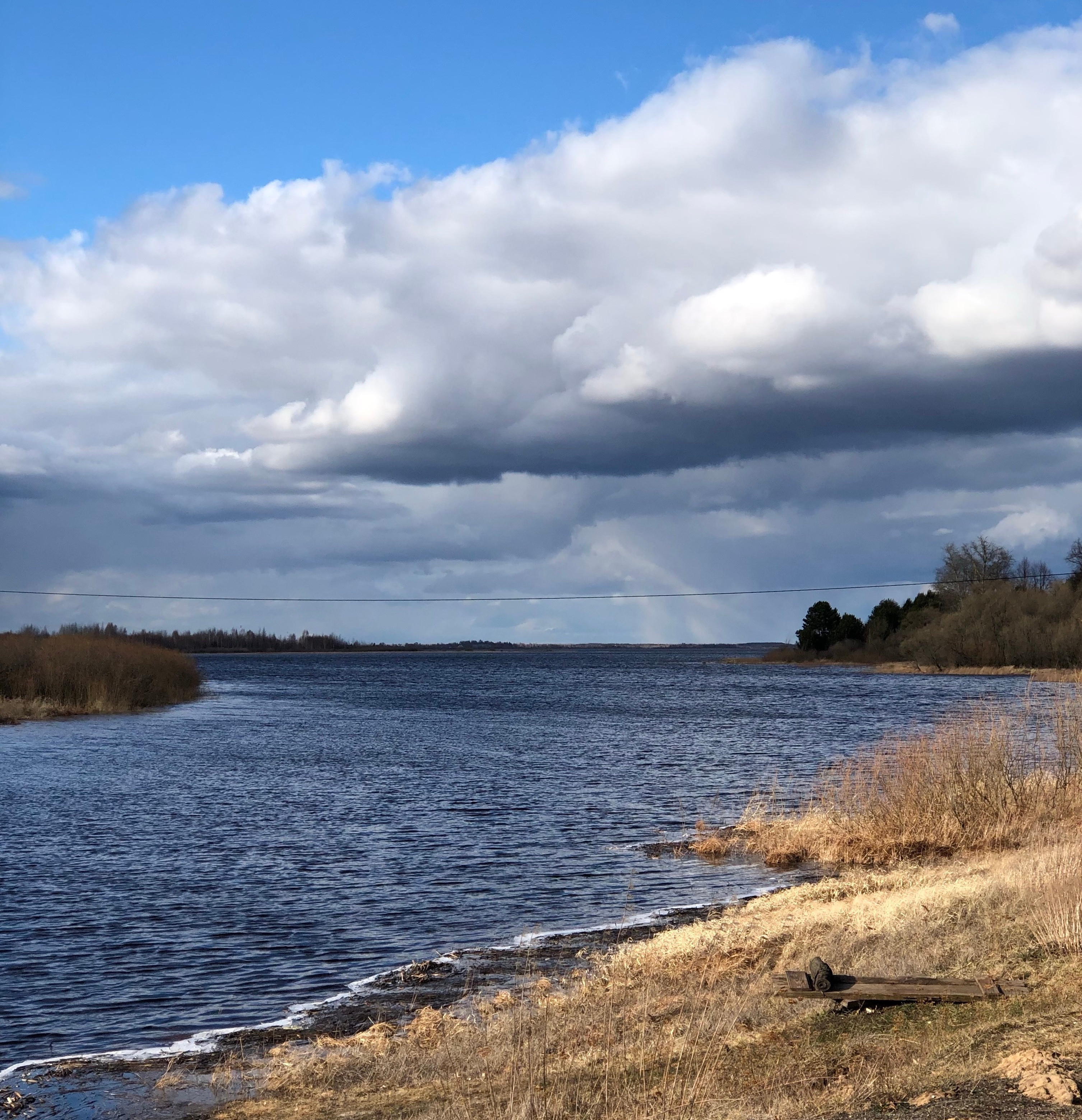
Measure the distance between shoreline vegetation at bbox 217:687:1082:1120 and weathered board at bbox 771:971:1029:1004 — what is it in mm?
133

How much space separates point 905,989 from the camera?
966 cm

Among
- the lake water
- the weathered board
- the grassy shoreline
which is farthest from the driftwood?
the grassy shoreline

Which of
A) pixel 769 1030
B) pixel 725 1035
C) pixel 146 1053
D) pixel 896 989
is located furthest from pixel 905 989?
pixel 146 1053

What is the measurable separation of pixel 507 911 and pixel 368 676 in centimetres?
14455

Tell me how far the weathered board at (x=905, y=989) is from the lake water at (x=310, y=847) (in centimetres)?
659

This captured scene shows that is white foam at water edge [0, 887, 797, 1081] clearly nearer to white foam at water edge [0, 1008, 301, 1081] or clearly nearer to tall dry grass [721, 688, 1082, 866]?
white foam at water edge [0, 1008, 301, 1081]

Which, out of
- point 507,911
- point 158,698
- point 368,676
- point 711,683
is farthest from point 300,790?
point 368,676

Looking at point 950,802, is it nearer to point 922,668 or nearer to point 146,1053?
point 146,1053

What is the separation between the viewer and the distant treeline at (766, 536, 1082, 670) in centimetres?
11038

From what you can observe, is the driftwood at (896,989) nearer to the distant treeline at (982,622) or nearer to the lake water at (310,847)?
the lake water at (310,847)

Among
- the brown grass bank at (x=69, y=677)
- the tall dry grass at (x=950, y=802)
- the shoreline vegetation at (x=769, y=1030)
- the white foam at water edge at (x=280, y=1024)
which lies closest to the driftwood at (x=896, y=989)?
the shoreline vegetation at (x=769, y=1030)

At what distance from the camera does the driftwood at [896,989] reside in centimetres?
958

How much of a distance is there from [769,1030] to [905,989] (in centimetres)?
125

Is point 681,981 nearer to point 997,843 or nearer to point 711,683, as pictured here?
point 997,843
